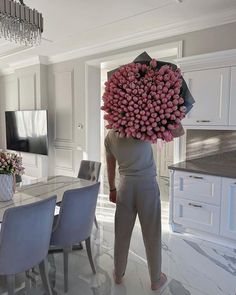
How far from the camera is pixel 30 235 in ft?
5.46

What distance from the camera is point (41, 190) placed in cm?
259

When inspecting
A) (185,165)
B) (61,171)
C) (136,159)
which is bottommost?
(61,171)

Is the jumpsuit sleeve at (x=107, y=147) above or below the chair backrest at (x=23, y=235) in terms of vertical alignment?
above

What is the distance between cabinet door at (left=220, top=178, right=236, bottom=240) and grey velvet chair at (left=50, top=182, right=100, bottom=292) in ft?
4.69

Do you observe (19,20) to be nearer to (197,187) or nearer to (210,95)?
(210,95)

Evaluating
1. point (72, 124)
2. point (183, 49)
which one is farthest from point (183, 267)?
point (72, 124)

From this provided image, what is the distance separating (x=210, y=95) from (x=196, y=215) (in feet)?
4.51

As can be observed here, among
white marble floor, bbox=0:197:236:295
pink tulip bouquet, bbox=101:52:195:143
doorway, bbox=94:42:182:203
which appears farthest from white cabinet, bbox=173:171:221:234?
pink tulip bouquet, bbox=101:52:195:143

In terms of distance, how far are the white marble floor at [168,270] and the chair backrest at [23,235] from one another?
547 mm

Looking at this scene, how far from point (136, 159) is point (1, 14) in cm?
163

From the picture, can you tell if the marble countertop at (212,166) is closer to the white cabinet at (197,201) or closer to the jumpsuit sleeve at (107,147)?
the white cabinet at (197,201)

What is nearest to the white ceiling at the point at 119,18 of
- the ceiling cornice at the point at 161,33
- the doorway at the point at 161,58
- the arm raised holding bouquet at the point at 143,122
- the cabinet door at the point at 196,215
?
the ceiling cornice at the point at 161,33

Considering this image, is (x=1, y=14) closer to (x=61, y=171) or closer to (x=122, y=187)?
(x=122, y=187)

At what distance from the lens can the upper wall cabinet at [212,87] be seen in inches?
107
